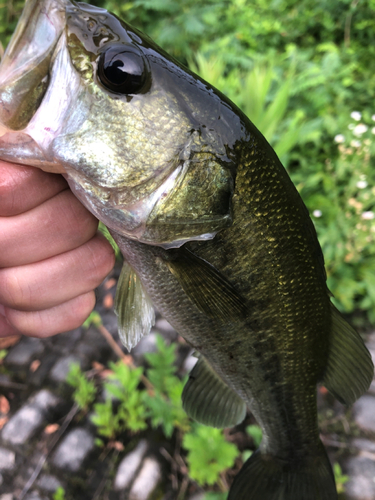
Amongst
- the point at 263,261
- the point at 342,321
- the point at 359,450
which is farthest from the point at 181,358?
the point at 263,261

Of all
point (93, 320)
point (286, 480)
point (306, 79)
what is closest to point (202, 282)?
point (286, 480)

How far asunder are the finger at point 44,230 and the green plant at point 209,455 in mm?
1040

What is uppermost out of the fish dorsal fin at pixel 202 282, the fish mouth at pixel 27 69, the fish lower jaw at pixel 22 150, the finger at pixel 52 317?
the fish mouth at pixel 27 69

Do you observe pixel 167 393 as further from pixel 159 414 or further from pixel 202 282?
pixel 202 282

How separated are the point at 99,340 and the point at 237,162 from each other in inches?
65.6

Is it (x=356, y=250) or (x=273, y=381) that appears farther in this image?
(x=356, y=250)

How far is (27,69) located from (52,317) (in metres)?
0.59

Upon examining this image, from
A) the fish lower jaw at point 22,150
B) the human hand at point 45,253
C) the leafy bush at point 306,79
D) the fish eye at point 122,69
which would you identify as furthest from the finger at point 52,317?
the leafy bush at point 306,79

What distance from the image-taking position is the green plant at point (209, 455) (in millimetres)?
1359

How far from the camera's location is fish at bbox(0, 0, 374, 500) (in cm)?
61

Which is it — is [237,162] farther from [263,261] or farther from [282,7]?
[282,7]

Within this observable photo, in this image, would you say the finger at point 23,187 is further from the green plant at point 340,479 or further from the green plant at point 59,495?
the green plant at point 340,479

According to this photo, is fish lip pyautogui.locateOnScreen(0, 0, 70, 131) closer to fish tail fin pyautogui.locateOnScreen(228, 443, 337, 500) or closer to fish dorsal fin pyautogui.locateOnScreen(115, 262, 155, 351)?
fish dorsal fin pyautogui.locateOnScreen(115, 262, 155, 351)

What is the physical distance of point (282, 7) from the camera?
160 inches
